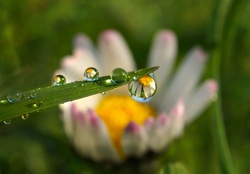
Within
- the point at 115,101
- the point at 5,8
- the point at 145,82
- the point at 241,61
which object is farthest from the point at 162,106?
the point at 145,82

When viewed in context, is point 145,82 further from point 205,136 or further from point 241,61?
point 241,61

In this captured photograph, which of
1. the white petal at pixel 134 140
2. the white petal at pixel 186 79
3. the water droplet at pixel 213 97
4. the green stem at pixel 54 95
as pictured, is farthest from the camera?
the white petal at pixel 186 79

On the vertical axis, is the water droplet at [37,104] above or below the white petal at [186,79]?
below

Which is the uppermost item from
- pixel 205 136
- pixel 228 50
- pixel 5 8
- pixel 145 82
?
pixel 5 8

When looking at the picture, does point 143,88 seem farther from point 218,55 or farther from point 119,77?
point 218,55

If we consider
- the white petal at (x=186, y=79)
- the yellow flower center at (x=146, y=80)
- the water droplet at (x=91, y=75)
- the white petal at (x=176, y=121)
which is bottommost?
the yellow flower center at (x=146, y=80)

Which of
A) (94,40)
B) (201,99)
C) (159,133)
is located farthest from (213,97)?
(94,40)

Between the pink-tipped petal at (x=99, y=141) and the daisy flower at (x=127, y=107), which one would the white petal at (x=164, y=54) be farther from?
the pink-tipped petal at (x=99, y=141)

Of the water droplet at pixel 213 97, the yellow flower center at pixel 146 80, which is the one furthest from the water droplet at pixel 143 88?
the water droplet at pixel 213 97
